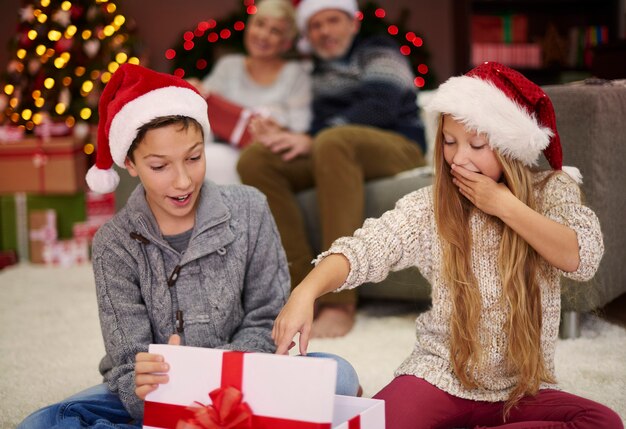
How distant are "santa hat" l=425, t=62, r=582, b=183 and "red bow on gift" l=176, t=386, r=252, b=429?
549 millimetres

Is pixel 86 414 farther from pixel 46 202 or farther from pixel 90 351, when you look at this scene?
pixel 46 202

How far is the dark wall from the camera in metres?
4.44

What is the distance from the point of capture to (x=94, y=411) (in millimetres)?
1303

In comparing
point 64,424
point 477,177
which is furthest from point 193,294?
point 477,177

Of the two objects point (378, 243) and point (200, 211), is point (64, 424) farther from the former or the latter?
point (378, 243)

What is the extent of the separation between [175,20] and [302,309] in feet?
12.1

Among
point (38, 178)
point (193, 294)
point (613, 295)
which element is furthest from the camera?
point (38, 178)

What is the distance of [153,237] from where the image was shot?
1.33m

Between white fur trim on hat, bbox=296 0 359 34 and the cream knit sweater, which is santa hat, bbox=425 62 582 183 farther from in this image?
white fur trim on hat, bbox=296 0 359 34

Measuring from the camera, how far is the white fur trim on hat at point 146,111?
4.23 feet

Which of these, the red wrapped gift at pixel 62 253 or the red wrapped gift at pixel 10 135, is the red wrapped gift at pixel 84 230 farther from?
the red wrapped gift at pixel 10 135

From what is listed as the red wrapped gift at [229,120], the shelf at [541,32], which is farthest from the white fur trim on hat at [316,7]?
the shelf at [541,32]

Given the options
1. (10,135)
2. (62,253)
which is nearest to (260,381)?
(62,253)

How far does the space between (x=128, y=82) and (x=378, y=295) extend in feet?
3.77
